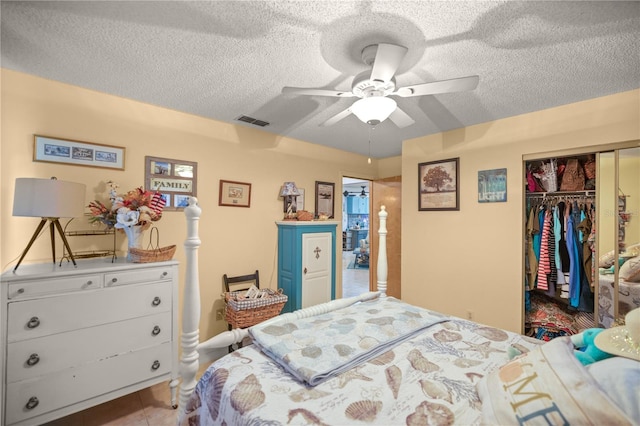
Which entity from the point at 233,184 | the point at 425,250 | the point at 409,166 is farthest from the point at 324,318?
the point at 409,166

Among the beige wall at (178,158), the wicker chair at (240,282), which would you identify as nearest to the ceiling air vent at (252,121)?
the beige wall at (178,158)

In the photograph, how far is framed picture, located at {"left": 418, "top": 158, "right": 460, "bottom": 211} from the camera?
129 inches

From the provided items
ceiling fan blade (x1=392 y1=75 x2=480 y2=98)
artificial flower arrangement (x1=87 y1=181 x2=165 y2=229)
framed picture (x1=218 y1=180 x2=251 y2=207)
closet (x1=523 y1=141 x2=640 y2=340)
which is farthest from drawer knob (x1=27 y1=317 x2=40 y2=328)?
closet (x1=523 y1=141 x2=640 y2=340)

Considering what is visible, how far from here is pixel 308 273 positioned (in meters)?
3.29

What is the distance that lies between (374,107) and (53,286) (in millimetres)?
2250

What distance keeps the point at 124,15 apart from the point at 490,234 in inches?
136

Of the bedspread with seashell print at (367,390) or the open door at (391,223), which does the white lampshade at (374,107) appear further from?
the open door at (391,223)

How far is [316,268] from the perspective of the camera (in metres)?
3.38

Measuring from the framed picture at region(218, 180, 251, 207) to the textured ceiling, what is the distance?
35.7 inches

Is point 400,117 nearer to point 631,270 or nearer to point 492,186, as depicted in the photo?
point 492,186

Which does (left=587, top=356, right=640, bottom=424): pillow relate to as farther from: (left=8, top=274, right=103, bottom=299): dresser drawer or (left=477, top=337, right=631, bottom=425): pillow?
(left=8, top=274, right=103, bottom=299): dresser drawer

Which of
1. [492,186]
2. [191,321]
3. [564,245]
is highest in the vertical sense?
[492,186]

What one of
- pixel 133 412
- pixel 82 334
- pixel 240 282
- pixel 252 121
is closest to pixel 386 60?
pixel 252 121

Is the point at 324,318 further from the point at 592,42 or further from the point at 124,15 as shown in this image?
the point at 592,42
